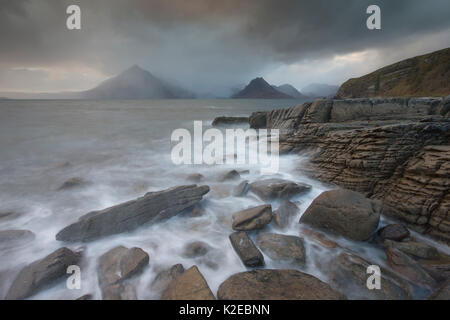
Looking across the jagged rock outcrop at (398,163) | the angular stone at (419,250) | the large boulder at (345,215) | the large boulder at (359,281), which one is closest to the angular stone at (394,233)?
the large boulder at (345,215)

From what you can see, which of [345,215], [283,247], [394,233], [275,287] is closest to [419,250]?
[394,233]

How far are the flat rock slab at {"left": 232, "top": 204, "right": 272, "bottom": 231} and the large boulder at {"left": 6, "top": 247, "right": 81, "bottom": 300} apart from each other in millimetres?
3337

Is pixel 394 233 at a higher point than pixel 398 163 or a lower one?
lower

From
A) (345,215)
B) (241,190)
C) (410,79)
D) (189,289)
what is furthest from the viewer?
(410,79)

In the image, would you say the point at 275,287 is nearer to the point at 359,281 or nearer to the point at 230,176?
the point at 359,281

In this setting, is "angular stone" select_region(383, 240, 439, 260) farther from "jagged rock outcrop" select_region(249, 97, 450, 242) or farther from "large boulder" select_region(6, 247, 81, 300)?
"large boulder" select_region(6, 247, 81, 300)

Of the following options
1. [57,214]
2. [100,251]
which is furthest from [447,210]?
[57,214]

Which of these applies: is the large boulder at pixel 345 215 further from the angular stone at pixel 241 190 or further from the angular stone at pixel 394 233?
the angular stone at pixel 241 190

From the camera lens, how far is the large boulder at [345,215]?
4.03m

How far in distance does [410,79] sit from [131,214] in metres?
73.0

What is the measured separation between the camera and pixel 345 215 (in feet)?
13.5

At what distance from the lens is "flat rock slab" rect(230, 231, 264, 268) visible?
3.54 metres

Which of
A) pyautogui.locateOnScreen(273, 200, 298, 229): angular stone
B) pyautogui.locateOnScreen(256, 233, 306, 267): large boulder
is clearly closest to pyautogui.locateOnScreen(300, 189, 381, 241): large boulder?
pyautogui.locateOnScreen(273, 200, 298, 229): angular stone

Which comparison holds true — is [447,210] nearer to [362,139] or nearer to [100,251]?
[362,139]
